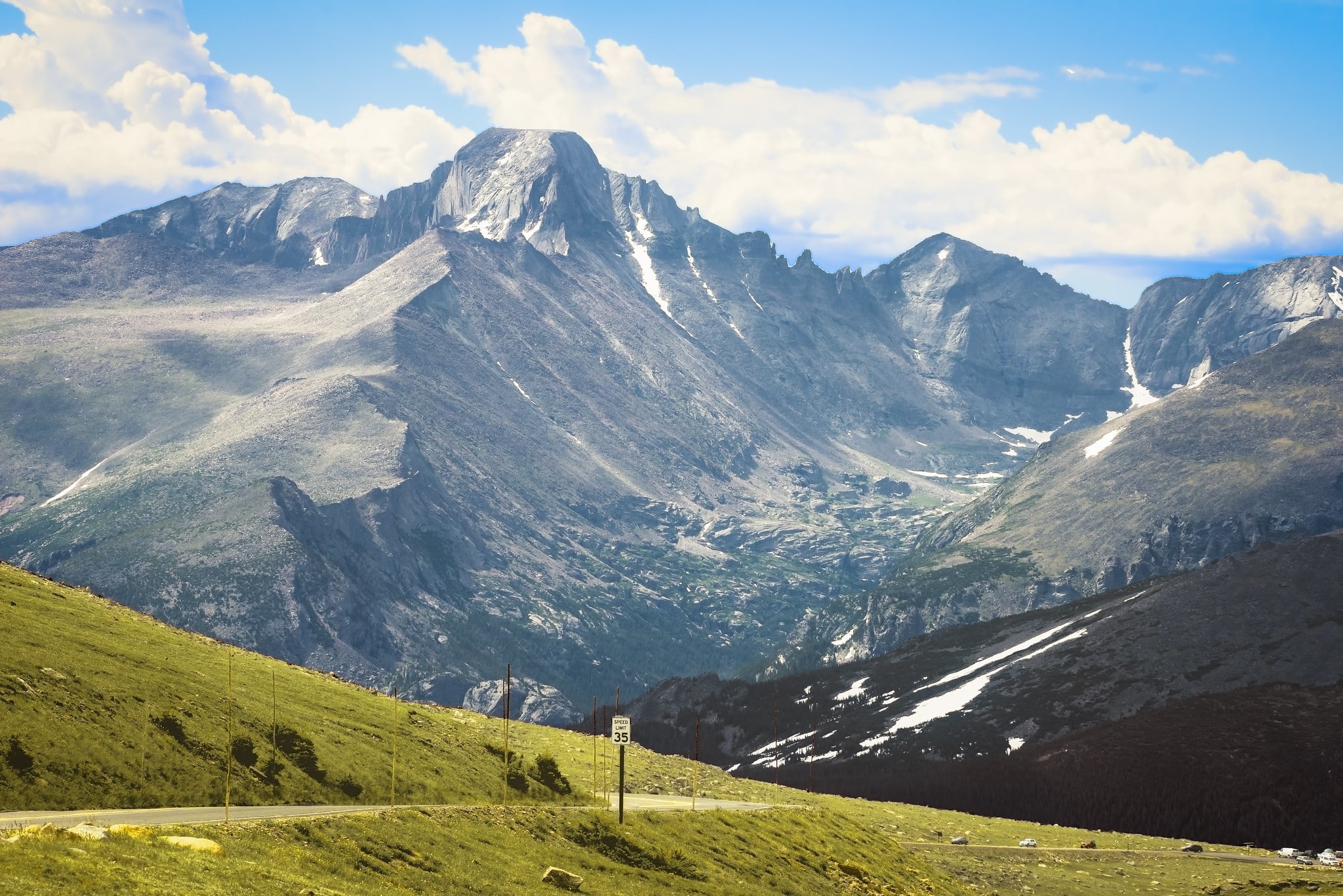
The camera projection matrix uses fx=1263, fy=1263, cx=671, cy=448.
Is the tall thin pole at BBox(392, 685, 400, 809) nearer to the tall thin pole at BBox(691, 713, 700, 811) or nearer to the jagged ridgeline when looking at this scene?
the jagged ridgeline

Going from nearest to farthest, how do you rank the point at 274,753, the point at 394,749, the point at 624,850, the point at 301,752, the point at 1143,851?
the point at 274,753 → the point at 624,850 → the point at 301,752 → the point at 394,749 → the point at 1143,851

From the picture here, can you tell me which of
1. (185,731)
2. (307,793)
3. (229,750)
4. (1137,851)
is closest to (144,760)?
(229,750)

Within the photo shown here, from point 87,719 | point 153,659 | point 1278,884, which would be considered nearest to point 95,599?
point 153,659

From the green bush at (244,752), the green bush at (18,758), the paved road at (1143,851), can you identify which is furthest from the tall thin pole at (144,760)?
the paved road at (1143,851)

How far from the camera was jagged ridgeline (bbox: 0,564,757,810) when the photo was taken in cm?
5769

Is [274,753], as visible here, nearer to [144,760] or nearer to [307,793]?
[307,793]

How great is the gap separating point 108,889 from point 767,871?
46986mm

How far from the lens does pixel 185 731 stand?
64.9 metres

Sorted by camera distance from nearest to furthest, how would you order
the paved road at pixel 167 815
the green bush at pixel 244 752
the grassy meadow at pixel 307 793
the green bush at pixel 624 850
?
1. the grassy meadow at pixel 307 793
2. the paved road at pixel 167 815
3. the green bush at pixel 244 752
4. the green bush at pixel 624 850

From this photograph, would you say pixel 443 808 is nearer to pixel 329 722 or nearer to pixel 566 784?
pixel 329 722

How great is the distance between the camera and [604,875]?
6456 cm

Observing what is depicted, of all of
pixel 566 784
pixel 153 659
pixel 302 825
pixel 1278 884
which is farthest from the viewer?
pixel 1278 884

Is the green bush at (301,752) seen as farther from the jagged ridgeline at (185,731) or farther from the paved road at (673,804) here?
the paved road at (673,804)

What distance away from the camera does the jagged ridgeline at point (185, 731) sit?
57.7 m
